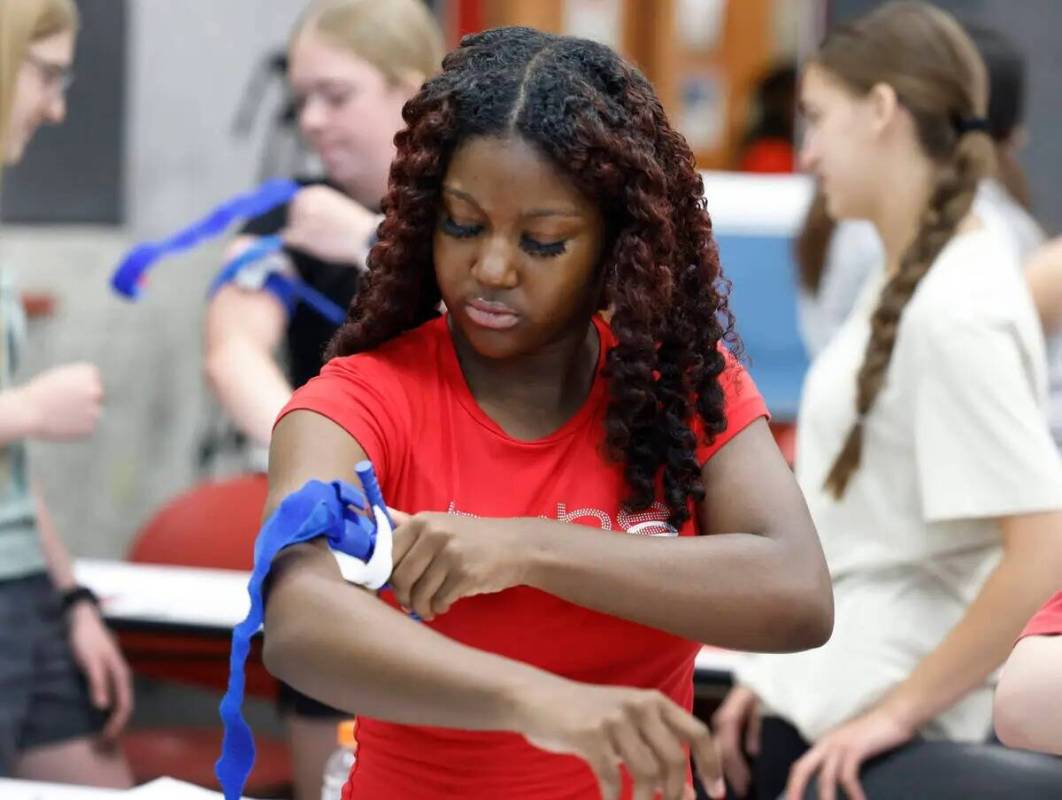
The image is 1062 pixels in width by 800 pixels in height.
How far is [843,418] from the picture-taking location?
6.80ft

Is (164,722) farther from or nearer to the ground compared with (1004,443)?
nearer to the ground

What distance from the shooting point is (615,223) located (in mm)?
1282

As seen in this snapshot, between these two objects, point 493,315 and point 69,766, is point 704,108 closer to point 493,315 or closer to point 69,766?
point 69,766

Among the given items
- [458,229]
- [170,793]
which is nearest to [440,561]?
[458,229]

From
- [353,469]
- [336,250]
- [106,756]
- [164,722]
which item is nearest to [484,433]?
[353,469]

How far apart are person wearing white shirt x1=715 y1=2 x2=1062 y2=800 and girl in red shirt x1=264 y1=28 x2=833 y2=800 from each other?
23.3 inches

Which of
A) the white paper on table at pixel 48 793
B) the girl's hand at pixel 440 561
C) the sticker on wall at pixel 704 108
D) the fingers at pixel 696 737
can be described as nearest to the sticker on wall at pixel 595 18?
the sticker on wall at pixel 704 108

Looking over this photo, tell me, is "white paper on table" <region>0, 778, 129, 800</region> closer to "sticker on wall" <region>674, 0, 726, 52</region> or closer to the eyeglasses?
the eyeglasses

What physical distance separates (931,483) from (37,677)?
137 cm

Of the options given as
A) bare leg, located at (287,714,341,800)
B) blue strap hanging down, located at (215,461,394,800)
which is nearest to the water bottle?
bare leg, located at (287,714,341,800)

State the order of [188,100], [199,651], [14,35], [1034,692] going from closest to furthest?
[1034,692], [14,35], [199,651], [188,100]

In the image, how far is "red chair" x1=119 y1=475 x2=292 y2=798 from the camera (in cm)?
272

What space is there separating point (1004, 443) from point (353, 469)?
3.14 ft

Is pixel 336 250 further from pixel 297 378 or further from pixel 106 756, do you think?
pixel 106 756
